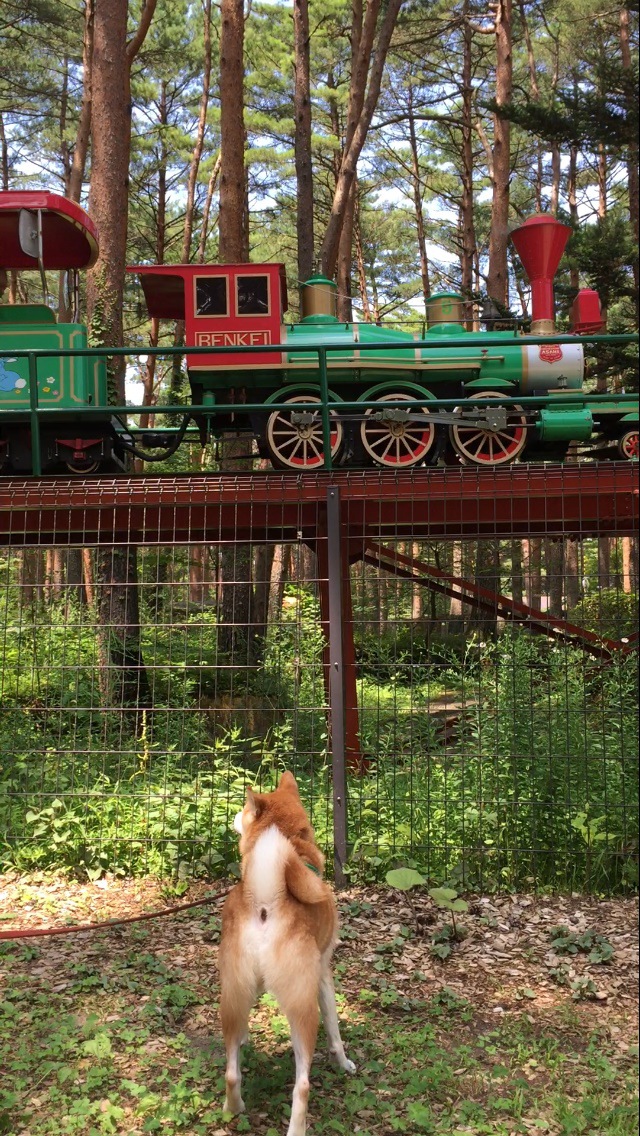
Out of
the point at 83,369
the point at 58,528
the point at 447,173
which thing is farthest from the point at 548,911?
the point at 447,173

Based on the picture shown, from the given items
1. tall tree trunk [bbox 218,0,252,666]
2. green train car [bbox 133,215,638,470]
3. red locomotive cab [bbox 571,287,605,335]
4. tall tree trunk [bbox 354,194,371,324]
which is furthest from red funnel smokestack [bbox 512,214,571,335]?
tall tree trunk [bbox 354,194,371,324]

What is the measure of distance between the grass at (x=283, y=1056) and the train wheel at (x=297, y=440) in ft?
15.5

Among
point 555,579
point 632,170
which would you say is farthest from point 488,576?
point 632,170

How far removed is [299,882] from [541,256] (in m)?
7.19

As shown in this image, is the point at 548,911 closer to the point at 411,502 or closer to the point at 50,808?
the point at 411,502

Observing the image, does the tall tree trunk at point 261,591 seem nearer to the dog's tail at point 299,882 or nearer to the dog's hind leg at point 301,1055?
the dog's tail at point 299,882

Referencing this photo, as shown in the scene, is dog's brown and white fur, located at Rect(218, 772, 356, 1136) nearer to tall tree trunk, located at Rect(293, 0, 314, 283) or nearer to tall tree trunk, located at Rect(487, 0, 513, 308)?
tall tree trunk, located at Rect(293, 0, 314, 283)

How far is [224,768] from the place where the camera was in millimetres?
6980

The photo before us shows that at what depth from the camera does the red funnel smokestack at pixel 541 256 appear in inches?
340

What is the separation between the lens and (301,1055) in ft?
10.5

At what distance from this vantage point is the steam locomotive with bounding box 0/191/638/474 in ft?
28.1

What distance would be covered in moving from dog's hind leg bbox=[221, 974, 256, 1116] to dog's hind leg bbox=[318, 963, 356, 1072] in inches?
18.4

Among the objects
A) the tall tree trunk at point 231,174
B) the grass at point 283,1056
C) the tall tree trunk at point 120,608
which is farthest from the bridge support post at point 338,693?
the tall tree trunk at point 231,174

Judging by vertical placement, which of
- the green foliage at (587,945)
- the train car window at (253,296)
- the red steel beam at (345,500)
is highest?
the train car window at (253,296)
